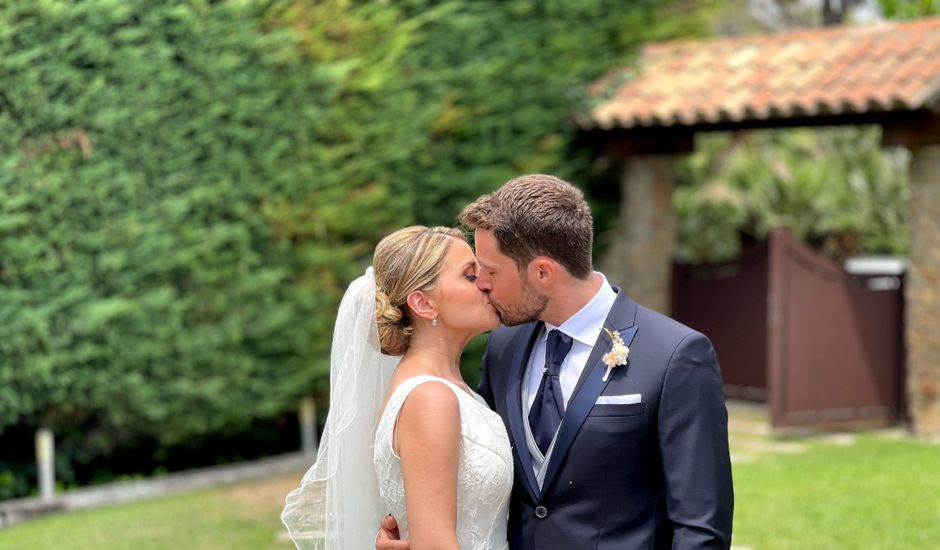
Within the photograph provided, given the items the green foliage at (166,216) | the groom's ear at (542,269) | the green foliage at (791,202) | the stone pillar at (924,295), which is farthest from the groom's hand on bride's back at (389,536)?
the green foliage at (791,202)

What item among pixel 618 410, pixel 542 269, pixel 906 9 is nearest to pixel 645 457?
pixel 618 410

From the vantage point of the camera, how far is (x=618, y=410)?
256 cm

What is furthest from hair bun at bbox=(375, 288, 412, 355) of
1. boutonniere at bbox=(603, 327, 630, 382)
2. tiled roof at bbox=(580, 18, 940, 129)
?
tiled roof at bbox=(580, 18, 940, 129)

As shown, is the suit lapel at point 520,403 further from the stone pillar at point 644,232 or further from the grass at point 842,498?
Answer: the stone pillar at point 644,232

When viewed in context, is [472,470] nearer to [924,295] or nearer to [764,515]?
[764,515]

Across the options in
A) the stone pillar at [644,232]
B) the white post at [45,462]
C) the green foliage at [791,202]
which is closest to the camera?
the white post at [45,462]

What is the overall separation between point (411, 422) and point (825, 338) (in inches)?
322

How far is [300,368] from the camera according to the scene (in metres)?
8.45

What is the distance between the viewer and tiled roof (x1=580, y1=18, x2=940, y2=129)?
9383mm

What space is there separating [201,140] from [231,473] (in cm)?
236

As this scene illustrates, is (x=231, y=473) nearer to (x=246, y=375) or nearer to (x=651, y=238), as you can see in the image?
(x=246, y=375)

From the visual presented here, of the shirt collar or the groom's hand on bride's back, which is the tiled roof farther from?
the groom's hand on bride's back

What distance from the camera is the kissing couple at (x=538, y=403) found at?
2521 millimetres

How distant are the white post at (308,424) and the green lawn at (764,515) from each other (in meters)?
0.29
